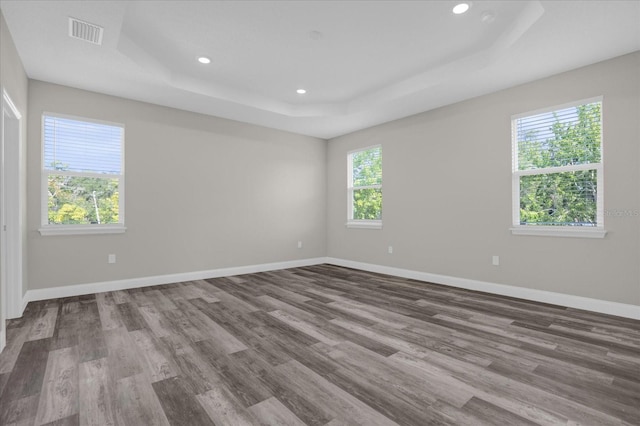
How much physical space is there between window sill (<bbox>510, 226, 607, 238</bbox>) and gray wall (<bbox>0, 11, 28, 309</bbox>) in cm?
507

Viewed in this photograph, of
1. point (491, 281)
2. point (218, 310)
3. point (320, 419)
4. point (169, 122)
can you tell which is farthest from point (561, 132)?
point (169, 122)

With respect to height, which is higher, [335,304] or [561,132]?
[561,132]

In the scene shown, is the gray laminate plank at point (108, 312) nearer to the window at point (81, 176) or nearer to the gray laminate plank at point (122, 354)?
the gray laminate plank at point (122, 354)

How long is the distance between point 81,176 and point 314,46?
332 centimetres

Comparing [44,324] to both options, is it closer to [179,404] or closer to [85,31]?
[179,404]

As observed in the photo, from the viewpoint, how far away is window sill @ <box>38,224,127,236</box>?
3771 millimetres

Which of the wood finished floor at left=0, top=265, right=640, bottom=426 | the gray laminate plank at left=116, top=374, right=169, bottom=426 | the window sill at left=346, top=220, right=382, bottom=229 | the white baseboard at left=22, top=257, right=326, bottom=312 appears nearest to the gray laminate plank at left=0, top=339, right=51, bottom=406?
the wood finished floor at left=0, top=265, right=640, bottom=426

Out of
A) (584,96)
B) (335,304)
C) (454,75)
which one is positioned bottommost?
(335,304)

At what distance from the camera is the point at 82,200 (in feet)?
13.3

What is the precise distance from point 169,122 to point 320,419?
177 inches

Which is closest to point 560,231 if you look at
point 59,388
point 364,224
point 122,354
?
point 364,224

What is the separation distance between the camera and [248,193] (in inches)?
217

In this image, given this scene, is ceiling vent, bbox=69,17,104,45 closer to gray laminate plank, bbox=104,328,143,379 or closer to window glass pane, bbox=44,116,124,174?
window glass pane, bbox=44,116,124,174

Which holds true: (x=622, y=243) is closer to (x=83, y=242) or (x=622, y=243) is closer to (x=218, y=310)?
(x=218, y=310)
